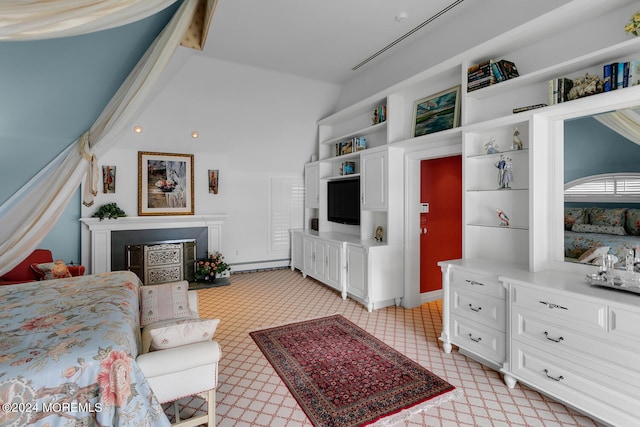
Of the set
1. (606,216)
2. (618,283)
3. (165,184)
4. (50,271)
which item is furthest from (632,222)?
(165,184)

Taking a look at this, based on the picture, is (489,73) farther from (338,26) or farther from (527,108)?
(338,26)

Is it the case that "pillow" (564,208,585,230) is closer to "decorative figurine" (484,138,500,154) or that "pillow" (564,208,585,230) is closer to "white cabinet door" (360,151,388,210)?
"decorative figurine" (484,138,500,154)

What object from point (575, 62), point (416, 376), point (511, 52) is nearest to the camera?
point (575, 62)

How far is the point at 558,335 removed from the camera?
6.84 ft

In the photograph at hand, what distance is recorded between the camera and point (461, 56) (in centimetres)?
302

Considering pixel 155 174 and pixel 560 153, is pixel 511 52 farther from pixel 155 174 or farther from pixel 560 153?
pixel 155 174

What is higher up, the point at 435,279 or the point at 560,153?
the point at 560,153

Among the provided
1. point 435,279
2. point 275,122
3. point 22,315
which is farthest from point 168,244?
point 435,279

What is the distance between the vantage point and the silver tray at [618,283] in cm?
192

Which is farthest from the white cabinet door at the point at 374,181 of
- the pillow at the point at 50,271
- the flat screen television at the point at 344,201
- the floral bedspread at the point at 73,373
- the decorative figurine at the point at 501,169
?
the pillow at the point at 50,271

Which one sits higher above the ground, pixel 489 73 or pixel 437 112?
pixel 489 73

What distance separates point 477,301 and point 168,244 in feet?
15.8

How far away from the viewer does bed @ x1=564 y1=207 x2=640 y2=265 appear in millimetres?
2133

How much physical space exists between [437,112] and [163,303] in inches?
136
